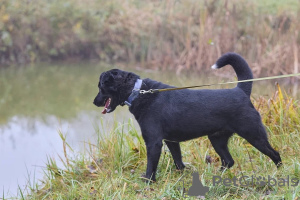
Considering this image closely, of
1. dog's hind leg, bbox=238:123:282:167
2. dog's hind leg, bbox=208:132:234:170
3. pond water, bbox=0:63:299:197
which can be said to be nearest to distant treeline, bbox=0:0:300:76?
pond water, bbox=0:63:299:197

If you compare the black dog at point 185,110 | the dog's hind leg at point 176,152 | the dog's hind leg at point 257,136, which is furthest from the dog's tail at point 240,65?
the dog's hind leg at point 176,152

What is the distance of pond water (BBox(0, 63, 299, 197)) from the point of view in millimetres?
5281

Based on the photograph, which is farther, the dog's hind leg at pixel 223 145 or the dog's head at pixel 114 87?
the dog's hind leg at pixel 223 145

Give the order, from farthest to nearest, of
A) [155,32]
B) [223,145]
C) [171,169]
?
[155,32]
[171,169]
[223,145]

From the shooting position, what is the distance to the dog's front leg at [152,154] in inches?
139

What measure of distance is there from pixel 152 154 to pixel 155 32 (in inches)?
294

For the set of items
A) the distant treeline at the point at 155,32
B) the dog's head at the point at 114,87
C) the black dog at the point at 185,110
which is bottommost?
the black dog at the point at 185,110

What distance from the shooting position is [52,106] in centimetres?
788

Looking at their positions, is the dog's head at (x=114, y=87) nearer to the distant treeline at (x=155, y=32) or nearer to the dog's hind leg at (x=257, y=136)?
the dog's hind leg at (x=257, y=136)

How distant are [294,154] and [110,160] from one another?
187cm

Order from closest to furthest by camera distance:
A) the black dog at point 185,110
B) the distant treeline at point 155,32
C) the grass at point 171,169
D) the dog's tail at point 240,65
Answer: the grass at point 171,169, the black dog at point 185,110, the dog's tail at point 240,65, the distant treeline at point 155,32

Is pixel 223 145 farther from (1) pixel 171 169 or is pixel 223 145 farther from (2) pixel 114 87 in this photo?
(2) pixel 114 87

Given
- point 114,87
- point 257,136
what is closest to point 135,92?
point 114,87

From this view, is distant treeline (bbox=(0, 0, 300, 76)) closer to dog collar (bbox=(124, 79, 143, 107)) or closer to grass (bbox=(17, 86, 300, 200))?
grass (bbox=(17, 86, 300, 200))
